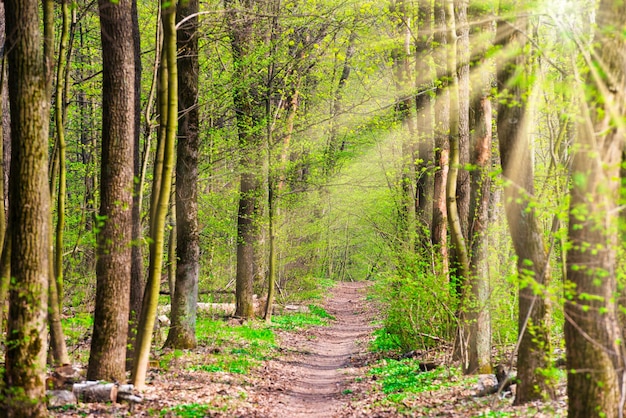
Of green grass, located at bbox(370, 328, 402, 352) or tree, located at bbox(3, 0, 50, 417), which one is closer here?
tree, located at bbox(3, 0, 50, 417)

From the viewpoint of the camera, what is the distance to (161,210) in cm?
823

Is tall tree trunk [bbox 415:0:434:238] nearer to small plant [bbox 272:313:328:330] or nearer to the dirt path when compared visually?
the dirt path

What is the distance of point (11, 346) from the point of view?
6.30m

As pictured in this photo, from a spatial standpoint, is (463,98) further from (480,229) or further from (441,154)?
(441,154)

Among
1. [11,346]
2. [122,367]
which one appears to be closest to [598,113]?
[11,346]

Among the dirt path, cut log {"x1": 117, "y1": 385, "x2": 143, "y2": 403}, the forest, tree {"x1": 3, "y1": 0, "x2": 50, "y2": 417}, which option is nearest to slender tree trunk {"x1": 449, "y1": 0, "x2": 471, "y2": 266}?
the forest

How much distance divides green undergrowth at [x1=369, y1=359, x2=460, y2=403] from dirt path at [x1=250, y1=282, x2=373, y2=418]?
2.31 ft

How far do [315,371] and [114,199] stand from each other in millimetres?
6896

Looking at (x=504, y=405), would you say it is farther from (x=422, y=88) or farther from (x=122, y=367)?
(x=422, y=88)

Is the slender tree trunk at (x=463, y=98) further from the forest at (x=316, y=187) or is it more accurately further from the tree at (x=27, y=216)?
the tree at (x=27, y=216)

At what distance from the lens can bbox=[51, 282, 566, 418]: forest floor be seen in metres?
7.97

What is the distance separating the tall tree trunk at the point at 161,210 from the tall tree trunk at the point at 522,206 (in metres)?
4.14

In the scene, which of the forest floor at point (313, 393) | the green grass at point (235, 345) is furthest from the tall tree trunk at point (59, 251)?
the green grass at point (235, 345)

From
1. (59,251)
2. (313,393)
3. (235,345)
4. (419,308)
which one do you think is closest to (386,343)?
(419,308)
